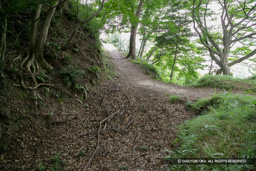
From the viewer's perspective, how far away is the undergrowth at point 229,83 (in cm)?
707

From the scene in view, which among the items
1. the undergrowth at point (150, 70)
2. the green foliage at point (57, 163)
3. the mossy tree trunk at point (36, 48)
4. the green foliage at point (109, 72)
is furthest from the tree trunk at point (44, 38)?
the undergrowth at point (150, 70)

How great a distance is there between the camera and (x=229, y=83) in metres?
7.67

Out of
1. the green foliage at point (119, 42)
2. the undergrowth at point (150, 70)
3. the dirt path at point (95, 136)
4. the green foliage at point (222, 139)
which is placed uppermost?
the green foliage at point (119, 42)

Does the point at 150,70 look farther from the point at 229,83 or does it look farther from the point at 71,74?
the point at 71,74

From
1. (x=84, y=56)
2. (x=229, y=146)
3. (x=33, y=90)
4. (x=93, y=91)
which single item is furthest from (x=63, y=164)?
(x=84, y=56)

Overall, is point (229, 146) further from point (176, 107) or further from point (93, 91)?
point (93, 91)

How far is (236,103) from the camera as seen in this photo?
12.6 feet

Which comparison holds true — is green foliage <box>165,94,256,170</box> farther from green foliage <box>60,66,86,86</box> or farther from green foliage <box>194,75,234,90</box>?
green foliage <box>194,75,234,90</box>

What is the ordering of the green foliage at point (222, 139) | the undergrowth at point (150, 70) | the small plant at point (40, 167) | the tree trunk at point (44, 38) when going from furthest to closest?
1. the undergrowth at point (150, 70)
2. the tree trunk at point (44, 38)
3. the small plant at point (40, 167)
4. the green foliage at point (222, 139)

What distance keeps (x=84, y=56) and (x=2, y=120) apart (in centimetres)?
413

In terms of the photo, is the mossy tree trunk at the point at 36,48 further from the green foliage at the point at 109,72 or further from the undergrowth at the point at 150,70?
the undergrowth at the point at 150,70

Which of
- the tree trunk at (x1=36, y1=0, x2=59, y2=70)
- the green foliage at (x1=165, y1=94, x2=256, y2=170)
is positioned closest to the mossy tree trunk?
the tree trunk at (x1=36, y1=0, x2=59, y2=70)

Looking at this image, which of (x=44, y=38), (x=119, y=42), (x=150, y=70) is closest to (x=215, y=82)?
(x=150, y=70)

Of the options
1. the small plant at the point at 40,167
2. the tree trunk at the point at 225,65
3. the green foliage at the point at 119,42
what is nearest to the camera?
the small plant at the point at 40,167
